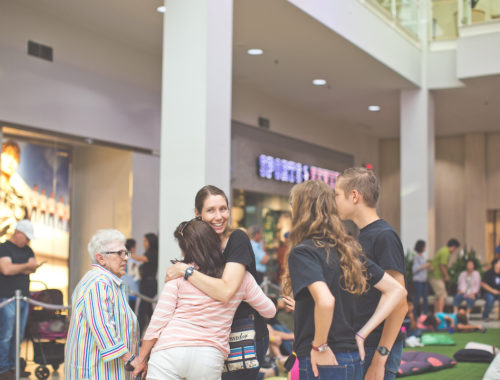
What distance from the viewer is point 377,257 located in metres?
3.31

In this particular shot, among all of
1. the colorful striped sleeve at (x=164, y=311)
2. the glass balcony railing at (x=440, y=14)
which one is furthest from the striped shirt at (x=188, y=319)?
the glass balcony railing at (x=440, y=14)

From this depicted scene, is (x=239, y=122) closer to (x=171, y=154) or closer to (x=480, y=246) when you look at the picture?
(x=171, y=154)

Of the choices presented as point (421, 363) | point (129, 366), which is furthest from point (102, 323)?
point (421, 363)

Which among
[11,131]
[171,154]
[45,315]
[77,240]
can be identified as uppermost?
[11,131]

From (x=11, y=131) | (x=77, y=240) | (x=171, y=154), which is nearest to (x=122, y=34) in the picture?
(x=11, y=131)

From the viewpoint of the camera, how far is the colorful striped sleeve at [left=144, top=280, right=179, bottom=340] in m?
3.14

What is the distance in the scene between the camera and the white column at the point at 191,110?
7.14 meters

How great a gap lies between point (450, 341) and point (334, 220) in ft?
27.1

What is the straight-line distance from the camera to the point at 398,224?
858 inches

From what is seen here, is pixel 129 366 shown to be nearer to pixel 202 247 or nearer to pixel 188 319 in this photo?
pixel 188 319

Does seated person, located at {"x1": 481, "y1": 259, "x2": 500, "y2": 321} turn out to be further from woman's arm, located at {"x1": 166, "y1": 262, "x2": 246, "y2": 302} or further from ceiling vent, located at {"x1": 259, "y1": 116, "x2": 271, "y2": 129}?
woman's arm, located at {"x1": 166, "y1": 262, "x2": 246, "y2": 302}

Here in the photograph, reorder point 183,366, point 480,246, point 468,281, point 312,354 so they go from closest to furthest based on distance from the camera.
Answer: point 312,354, point 183,366, point 468,281, point 480,246

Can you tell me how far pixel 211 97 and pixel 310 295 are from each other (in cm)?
472

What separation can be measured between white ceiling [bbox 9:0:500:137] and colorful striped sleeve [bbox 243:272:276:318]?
699 cm
